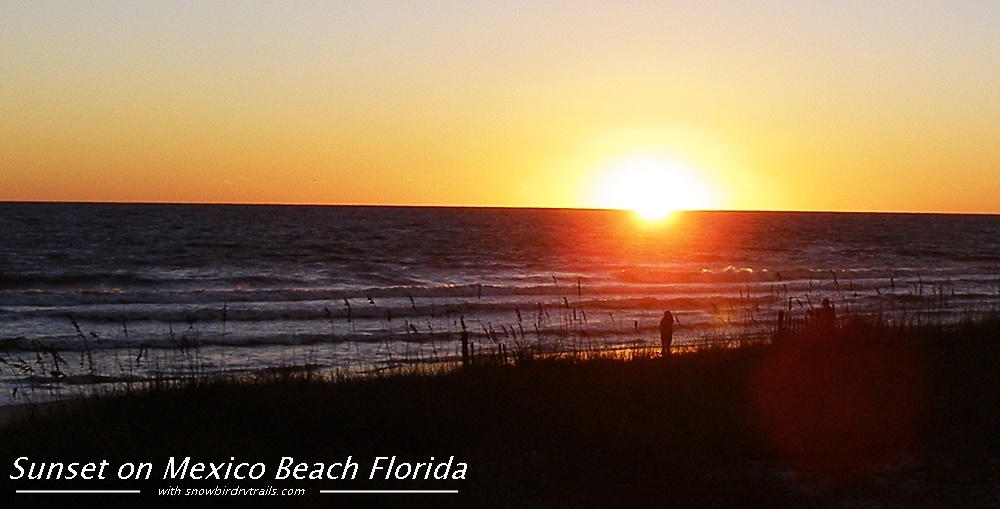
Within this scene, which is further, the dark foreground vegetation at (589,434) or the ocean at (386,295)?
the ocean at (386,295)

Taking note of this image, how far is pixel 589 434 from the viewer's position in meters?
10.1

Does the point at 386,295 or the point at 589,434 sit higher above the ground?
the point at 589,434

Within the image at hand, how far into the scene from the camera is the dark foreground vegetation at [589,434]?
27.8 feet

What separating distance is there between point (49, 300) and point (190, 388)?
94.8 ft

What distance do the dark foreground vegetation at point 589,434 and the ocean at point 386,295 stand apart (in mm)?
3052

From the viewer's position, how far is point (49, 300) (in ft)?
125

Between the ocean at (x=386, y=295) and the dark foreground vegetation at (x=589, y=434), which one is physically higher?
the dark foreground vegetation at (x=589, y=434)

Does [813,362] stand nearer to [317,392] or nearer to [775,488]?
[775,488]

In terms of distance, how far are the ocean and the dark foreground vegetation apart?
3.05 metres

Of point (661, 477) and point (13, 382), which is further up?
point (661, 477)

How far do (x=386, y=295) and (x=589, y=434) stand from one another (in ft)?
103

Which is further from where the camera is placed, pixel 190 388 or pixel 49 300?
pixel 49 300

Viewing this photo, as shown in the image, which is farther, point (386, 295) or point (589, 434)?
point (386, 295)

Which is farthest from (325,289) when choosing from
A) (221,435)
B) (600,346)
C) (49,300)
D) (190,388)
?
(221,435)
